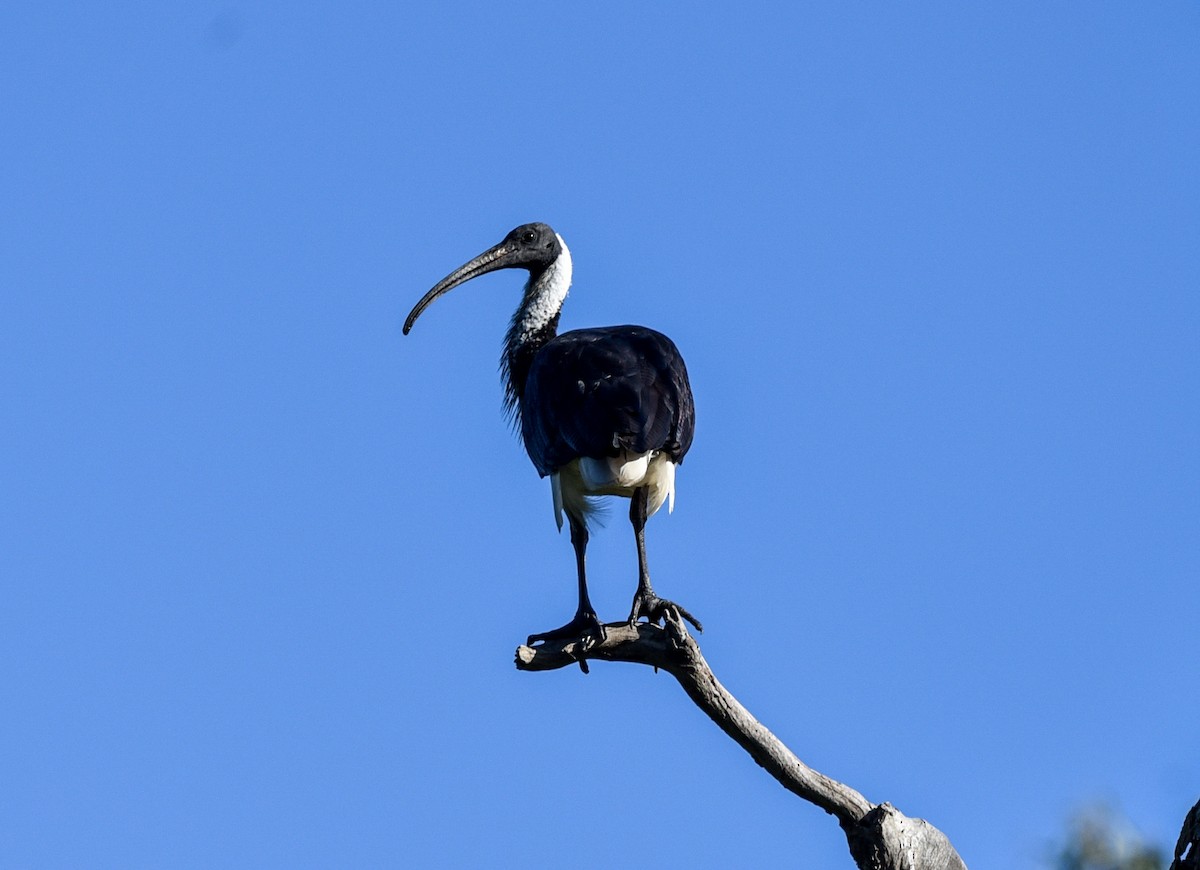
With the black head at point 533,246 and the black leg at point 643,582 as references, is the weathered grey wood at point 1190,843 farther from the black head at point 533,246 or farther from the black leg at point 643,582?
the black head at point 533,246

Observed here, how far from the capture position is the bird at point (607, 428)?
1220cm

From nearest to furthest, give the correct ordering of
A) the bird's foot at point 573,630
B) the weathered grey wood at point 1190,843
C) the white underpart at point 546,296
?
the weathered grey wood at point 1190,843
the bird's foot at point 573,630
the white underpart at point 546,296

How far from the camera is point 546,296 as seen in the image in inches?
594

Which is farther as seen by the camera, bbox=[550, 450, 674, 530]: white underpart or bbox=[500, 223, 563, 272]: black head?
bbox=[500, 223, 563, 272]: black head

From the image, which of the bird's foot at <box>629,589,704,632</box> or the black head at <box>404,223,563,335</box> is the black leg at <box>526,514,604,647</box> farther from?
the black head at <box>404,223,563,335</box>

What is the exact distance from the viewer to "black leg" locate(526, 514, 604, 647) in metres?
12.1

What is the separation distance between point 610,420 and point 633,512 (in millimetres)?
839

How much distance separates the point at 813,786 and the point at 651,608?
217 cm

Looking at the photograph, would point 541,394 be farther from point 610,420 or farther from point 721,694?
point 721,694

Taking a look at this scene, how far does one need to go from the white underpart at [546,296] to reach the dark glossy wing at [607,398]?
4.71 ft

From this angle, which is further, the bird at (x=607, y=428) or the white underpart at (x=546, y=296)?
the white underpart at (x=546, y=296)

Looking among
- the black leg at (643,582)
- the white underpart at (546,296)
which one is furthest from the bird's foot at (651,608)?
the white underpart at (546,296)

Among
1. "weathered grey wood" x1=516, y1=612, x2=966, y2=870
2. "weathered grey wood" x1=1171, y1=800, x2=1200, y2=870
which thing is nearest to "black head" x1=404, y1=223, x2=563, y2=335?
"weathered grey wood" x1=516, y1=612, x2=966, y2=870

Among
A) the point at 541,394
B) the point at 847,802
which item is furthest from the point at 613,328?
the point at 847,802
